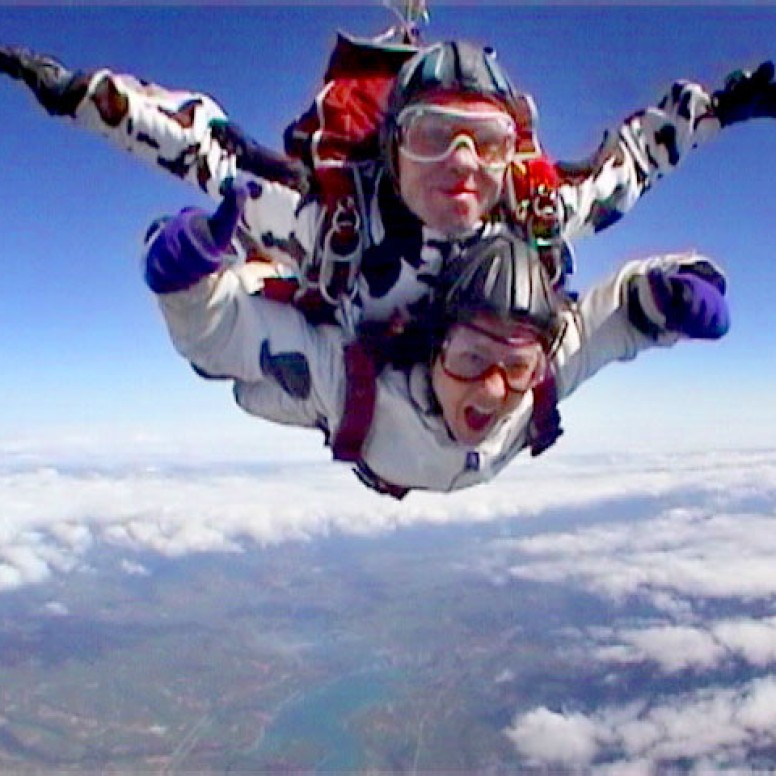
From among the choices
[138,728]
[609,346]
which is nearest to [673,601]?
[138,728]

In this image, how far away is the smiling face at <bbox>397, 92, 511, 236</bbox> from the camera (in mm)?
1729

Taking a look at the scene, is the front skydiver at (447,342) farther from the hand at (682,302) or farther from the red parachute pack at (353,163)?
the red parachute pack at (353,163)

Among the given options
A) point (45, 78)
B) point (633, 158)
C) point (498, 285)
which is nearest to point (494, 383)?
point (498, 285)

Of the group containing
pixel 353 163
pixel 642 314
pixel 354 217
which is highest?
pixel 353 163

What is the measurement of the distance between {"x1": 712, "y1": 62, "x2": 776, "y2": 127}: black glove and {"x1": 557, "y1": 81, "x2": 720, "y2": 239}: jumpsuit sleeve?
0.08 feet

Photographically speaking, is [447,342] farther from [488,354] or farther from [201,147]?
[201,147]

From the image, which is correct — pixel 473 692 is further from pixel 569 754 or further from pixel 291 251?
pixel 291 251

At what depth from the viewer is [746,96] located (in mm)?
2086

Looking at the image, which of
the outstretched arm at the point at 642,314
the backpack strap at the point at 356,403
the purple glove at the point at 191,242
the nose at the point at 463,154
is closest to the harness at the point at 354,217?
the backpack strap at the point at 356,403

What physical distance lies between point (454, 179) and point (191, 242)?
1.64 ft

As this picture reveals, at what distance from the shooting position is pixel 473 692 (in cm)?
5131

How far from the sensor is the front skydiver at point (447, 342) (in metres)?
1.69

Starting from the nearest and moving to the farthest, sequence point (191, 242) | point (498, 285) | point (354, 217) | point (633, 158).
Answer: point (191, 242), point (498, 285), point (354, 217), point (633, 158)

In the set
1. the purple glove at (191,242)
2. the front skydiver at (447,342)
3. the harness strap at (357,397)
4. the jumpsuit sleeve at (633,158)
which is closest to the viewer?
the purple glove at (191,242)
